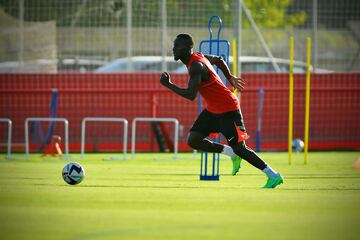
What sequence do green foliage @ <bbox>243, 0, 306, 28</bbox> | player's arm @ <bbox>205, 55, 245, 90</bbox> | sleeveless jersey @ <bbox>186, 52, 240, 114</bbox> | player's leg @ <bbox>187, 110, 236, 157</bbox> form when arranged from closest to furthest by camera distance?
sleeveless jersey @ <bbox>186, 52, 240, 114</bbox> < player's leg @ <bbox>187, 110, 236, 157</bbox> < player's arm @ <bbox>205, 55, 245, 90</bbox> < green foliage @ <bbox>243, 0, 306, 28</bbox>

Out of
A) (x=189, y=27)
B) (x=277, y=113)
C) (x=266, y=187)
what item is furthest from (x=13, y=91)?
(x=266, y=187)

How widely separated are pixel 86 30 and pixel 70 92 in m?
1.69

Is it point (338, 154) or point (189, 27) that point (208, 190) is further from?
point (189, 27)

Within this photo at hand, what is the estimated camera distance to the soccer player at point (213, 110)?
11992mm

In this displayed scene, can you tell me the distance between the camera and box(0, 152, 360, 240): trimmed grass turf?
A: 7672 mm

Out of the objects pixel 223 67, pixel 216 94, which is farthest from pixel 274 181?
pixel 223 67

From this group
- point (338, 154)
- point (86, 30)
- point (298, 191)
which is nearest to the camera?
point (298, 191)

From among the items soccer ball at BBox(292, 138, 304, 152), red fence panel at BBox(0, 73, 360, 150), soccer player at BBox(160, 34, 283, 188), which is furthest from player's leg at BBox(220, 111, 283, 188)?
red fence panel at BBox(0, 73, 360, 150)

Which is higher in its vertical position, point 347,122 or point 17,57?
point 17,57

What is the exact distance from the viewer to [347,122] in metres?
24.5

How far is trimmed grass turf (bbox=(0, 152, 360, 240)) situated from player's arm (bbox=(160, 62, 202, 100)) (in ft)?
4.00

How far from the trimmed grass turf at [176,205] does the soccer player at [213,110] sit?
1.43ft

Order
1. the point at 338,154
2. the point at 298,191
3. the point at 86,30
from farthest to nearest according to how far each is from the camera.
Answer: the point at 86,30 → the point at 338,154 → the point at 298,191

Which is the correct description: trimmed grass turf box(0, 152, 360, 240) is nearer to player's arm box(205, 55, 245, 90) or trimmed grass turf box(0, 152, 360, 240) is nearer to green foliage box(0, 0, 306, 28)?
player's arm box(205, 55, 245, 90)
